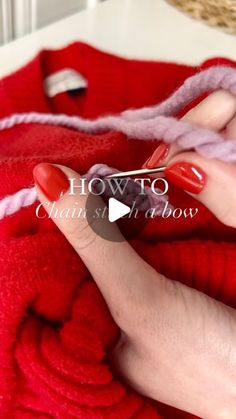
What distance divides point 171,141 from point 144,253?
0.10m

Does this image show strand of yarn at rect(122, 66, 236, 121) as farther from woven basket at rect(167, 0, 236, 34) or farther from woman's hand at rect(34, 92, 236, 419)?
woven basket at rect(167, 0, 236, 34)

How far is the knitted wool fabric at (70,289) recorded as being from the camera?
15.6 inches

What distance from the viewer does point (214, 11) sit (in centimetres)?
74

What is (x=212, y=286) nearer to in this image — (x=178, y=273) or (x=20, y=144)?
(x=178, y=273)

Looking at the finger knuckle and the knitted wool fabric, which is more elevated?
the finger knuckle

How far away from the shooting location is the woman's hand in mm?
381

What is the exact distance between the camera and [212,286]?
0.47 meters

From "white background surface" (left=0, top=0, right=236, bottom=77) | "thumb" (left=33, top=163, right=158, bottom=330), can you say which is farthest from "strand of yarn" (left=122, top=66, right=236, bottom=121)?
"white background surface" (left=0, top=0, right=236, bottom=77)

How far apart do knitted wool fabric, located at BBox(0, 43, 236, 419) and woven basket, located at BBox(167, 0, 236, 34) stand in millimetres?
318

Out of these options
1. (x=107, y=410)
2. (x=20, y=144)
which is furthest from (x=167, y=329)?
(x=20, y=144)

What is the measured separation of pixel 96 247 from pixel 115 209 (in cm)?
7

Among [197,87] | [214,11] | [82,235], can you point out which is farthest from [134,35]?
[82,235]

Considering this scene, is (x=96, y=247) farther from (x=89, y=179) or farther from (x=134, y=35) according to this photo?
(x=134, y=35)

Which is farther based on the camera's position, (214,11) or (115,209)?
(214,11)
